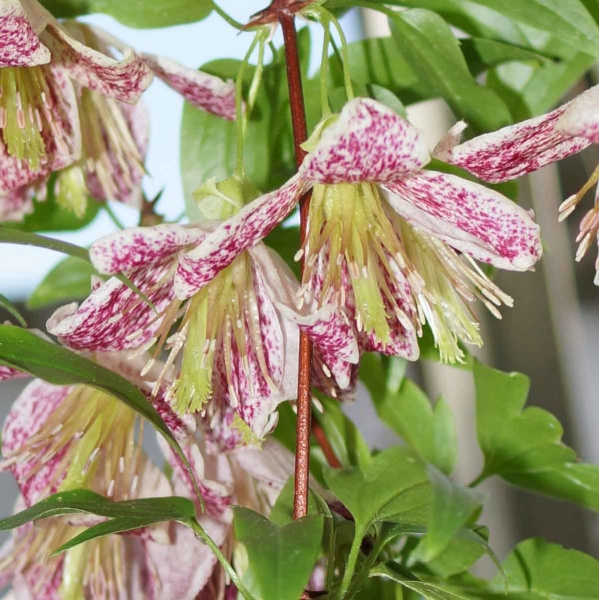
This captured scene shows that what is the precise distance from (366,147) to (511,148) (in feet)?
0.26

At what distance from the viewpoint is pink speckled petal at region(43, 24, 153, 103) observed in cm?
43

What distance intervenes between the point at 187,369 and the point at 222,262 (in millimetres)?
78

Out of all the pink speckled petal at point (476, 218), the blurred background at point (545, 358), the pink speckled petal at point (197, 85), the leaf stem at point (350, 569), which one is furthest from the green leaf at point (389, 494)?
the blurred background at point (545, 358)

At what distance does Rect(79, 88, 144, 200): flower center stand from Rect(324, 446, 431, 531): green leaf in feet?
0.87

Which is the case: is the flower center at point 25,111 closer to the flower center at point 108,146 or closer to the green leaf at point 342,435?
the flower center at point 108,146

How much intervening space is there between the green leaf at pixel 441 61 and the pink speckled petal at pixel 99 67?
0.14m

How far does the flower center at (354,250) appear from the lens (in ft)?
1.36

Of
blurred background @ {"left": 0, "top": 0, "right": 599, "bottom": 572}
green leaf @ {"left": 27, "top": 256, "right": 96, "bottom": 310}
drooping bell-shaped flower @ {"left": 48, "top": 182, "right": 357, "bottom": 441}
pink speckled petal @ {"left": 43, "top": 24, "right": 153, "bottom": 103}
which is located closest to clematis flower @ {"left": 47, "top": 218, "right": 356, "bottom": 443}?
drooping bell-shaped flower @ {"left": 48, "top": 182, "right": 357, "bottom": 441}

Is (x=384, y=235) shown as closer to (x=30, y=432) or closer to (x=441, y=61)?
(x=441, y=61)

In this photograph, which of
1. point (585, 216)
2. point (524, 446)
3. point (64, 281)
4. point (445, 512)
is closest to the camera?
point (445, 512)

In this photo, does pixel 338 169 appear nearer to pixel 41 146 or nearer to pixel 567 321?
pixel 41 146

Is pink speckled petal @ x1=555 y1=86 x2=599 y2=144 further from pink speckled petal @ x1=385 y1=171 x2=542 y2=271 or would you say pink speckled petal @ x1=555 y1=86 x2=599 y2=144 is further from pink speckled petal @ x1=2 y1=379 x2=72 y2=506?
pink speckled petal @ x1=2 y1=379 x2=72 y2=506

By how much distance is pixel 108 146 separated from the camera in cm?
57

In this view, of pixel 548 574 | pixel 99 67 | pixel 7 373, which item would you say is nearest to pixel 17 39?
pixel 99 67
